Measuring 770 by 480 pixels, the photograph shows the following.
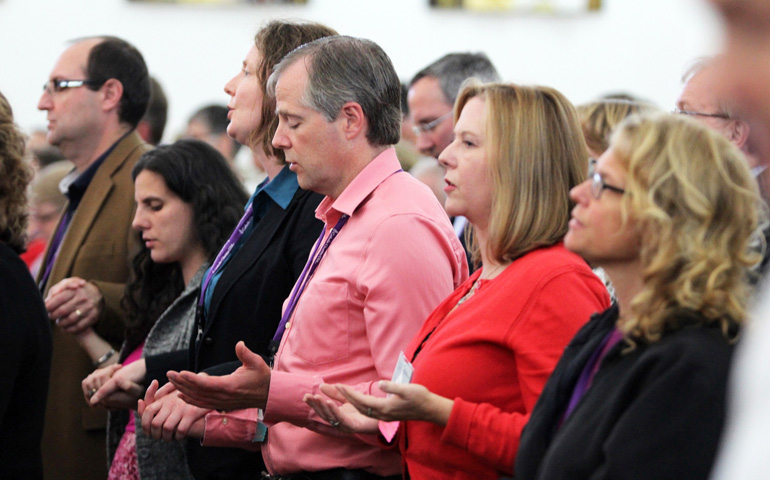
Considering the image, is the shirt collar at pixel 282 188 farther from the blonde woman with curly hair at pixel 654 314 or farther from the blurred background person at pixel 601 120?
the blonde woman with curly hair at pixel 654 314

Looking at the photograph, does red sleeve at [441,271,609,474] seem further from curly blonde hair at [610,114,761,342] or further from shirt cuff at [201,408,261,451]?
shirt cuff at [201,408,261,451]

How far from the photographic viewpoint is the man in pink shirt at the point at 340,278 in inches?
78.5

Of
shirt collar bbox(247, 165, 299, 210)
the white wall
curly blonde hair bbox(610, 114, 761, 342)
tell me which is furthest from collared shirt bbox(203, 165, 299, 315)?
the white wall

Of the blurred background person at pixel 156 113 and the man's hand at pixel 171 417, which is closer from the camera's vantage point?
the man's hand at pixel 171 417

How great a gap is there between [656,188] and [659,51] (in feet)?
22.4

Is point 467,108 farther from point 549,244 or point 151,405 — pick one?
point 151,405

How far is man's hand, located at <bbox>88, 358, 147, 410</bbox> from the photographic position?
2635 millimetres

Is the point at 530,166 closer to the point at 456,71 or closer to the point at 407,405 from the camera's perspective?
the point at 407,405

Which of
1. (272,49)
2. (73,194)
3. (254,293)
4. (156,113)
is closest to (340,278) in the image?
(254,293)

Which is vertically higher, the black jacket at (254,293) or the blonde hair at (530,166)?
the blonde hair at (530,166)

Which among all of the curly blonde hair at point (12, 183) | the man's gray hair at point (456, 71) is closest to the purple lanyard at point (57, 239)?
the curly blonde hair at point (12, 183)

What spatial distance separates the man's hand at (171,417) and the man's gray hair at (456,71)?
185 cm

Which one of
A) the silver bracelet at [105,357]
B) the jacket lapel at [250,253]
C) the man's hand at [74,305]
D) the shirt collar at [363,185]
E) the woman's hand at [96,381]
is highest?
the shirt collar at [363,185]

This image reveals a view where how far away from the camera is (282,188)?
2480 millimetres
